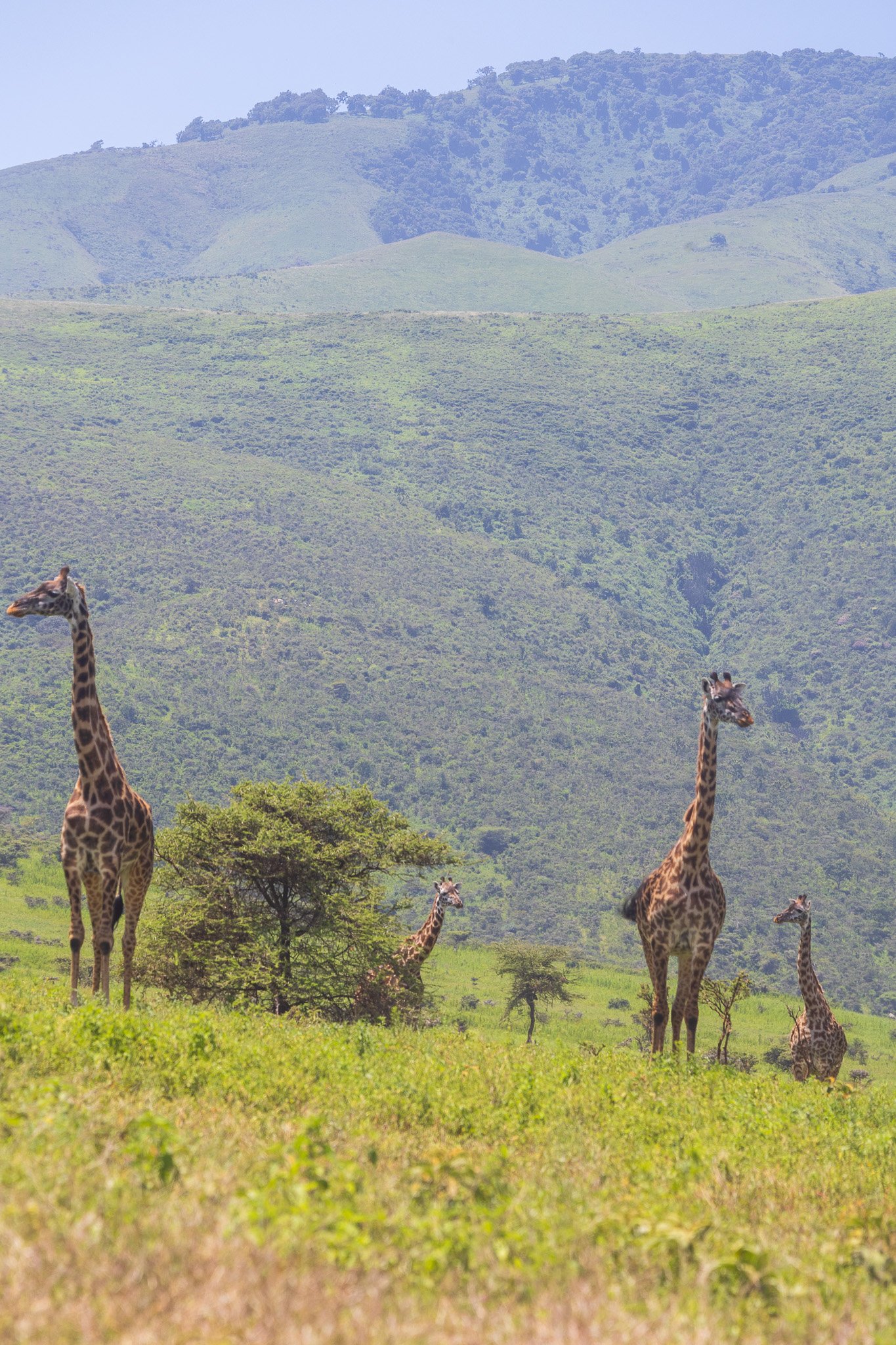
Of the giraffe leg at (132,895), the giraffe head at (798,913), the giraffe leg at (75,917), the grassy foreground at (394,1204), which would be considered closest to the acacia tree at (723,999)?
the giraffe head at (798,913)

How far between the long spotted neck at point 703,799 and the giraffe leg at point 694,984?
1051 millimetres

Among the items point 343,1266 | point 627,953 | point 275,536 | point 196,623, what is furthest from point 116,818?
point 275,536

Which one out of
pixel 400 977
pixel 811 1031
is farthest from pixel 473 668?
pixel 811 1031

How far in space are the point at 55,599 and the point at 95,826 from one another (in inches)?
97.7

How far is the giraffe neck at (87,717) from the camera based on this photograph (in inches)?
591

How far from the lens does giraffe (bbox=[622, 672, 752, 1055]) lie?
16.1 m

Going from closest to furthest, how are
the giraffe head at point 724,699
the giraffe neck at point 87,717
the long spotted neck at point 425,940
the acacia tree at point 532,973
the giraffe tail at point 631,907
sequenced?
the giraffe neck at point 87,717 < the giraffe head at point 724,699 < the giraffe tail at point 631,907 < the long spotted neck at point 425,940 < the acacia tree at point 532,973

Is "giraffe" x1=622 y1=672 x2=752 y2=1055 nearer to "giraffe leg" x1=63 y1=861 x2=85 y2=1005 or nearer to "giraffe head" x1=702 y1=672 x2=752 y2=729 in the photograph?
"giraffe head" x1=702 y1=672 x2=752 y2=729

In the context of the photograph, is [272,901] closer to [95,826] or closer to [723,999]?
[723,999]

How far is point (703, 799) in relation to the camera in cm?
1683

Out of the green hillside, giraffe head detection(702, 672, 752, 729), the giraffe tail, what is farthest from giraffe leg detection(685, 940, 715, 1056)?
the green hillside

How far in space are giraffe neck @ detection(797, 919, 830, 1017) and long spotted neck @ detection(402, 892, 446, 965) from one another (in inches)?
241

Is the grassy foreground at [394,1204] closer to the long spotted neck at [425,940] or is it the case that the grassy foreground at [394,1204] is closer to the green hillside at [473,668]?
the long spotted neck at [425,940]

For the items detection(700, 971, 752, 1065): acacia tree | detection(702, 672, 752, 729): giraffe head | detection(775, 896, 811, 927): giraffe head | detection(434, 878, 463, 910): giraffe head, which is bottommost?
detection(700, 971, 752, 1065): acacia tree
